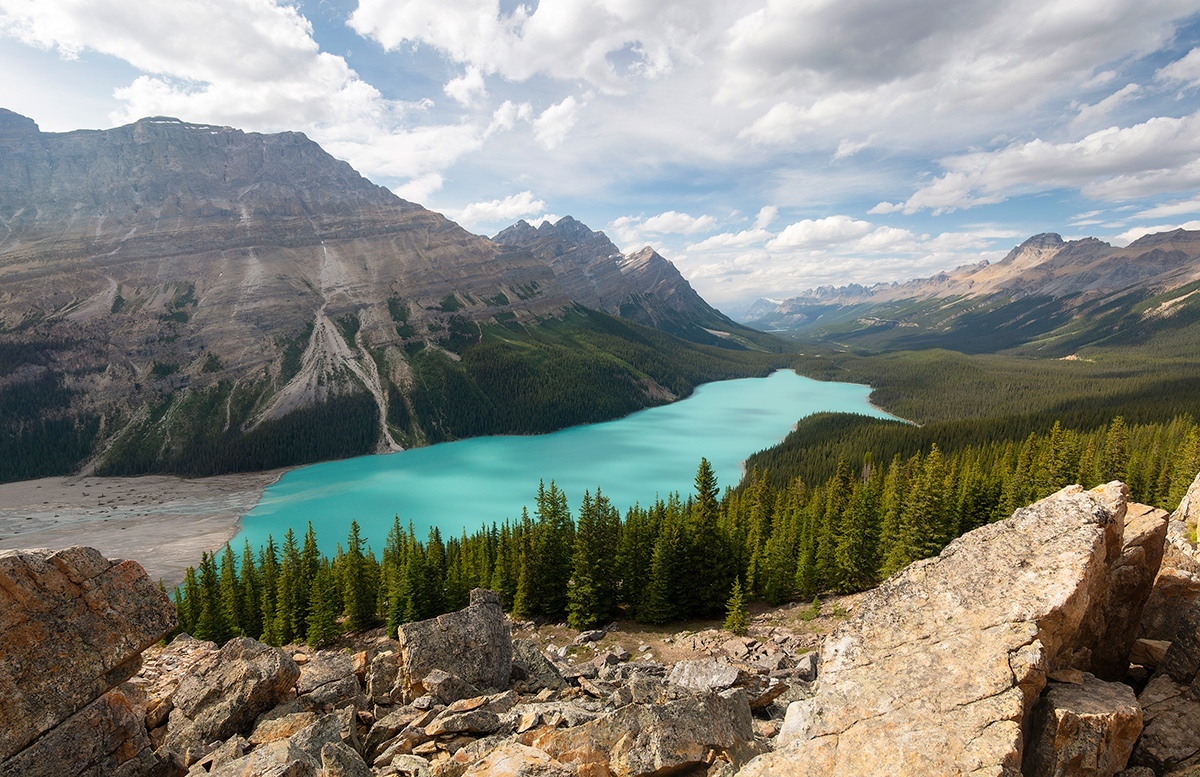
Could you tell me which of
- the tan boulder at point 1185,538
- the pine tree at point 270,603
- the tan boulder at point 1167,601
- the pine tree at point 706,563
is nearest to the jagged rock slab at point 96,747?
the tan boulder at point 1167,601

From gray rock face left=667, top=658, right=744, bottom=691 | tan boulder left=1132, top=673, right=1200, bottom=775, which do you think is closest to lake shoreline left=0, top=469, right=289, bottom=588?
gray rock face left=667, top=658, right=744, bottom=691

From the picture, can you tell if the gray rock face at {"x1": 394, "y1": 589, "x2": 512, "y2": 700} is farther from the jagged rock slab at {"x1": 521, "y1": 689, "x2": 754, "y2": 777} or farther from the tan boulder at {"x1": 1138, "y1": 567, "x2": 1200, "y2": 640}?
the tan boulder at {"x1": 1138, "y1": 567, "x2": 1200, "y2": 640}

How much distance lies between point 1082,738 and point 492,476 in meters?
121

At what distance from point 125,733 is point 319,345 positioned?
201 metres

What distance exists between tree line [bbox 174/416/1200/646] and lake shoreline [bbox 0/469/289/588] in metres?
35.6

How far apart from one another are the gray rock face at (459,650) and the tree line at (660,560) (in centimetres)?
2029

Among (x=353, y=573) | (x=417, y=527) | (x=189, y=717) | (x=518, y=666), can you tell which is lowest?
(x=417, y=527)

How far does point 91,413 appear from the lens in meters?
151

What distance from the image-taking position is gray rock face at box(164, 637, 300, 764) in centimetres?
1658

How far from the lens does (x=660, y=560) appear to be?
4103cm

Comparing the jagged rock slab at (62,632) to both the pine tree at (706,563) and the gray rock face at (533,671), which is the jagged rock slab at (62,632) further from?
the pine tree at (706,563)

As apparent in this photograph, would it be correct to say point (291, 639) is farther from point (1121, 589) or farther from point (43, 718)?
point (1121, 589)

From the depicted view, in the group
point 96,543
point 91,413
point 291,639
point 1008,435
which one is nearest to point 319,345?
point 91,413

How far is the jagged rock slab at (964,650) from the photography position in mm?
7754
